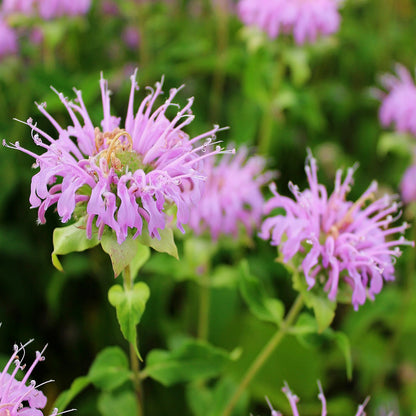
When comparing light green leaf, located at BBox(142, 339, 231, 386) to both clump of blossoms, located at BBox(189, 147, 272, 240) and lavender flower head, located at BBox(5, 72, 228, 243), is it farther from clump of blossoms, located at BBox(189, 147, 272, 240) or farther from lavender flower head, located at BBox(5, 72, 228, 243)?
clump of blossoms, located at BBox(189, 147, 272, 240)

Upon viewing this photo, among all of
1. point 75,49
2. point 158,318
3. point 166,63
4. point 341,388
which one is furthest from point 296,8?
point 341,388

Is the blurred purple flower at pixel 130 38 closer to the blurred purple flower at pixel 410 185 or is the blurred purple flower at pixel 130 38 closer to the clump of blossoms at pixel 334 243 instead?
the blurred purple flower at pixel 410 185

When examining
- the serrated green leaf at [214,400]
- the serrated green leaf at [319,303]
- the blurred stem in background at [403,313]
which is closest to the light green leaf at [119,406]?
the serrated green leaf at [214,400]

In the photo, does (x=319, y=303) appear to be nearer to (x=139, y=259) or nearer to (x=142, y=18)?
(x=139, y=259)

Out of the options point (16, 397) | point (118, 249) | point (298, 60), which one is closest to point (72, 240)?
point (118, 249)

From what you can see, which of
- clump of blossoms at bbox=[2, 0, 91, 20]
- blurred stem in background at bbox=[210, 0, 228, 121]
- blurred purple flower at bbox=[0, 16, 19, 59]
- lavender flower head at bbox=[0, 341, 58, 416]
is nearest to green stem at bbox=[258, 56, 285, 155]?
blurred stem in background at bbox=[210, 0, 228, 121]

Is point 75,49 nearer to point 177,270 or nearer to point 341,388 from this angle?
point 177,270
